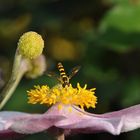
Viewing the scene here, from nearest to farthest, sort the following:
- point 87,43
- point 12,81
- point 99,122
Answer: point 99,122 → point 12,81 → point 87,43

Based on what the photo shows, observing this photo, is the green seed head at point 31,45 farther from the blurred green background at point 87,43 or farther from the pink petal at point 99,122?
the blurred green background at point 87,43

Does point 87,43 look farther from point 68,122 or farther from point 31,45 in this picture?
point 68,122

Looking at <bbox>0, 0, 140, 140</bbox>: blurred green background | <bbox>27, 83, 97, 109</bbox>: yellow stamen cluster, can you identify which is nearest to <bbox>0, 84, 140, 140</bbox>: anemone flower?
<bbox>27, 83, 97, 109</bbox>: yellow stamen cluster

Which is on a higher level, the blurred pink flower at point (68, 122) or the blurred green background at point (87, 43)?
the blurred green background at point (87, 43)

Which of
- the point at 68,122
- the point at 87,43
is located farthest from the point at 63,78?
the point at 87,43

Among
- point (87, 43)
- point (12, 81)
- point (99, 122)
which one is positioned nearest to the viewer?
point (99, 122)

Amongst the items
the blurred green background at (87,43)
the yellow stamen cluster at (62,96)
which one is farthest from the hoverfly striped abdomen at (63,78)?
the blurred green background at (87,43)

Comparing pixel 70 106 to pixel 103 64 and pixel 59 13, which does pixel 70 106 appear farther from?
pixel 59 13
